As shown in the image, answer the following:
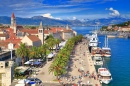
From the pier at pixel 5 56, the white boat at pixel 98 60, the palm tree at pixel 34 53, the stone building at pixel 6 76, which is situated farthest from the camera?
the white boat at pixel 98 60

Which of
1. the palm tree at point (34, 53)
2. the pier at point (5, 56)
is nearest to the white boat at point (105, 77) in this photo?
the palm tree at point (34, 53)

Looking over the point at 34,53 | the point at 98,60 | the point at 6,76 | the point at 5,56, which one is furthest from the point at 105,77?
the point at 98,60

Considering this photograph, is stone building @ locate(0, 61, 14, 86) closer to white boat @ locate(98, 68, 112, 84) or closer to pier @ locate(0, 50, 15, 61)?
pier @ locate(0, 50, 15, 61)

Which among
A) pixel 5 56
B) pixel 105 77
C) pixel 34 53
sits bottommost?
pixel 105 77

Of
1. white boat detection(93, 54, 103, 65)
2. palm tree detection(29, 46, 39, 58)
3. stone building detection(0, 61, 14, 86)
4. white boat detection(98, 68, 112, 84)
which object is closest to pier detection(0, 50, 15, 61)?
palm tree detection(29, 46, 39, 58)

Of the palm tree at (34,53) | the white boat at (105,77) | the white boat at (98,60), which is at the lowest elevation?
the white boat at (105,77)

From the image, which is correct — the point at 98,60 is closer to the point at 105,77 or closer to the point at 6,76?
the point at 105,77

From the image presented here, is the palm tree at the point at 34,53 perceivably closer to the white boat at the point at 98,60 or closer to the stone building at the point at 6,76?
the white boat at the point at 98,60

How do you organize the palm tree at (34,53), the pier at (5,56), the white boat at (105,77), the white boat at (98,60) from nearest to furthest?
the white boat at (105,77) < the pier at (5,56) < the palm tree at (34,53) < the white boat at (98,60)

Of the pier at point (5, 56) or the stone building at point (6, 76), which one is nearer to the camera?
the stone building at point (6, 76)

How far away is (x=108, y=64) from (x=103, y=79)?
74.9 feet

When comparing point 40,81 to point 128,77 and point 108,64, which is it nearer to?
point 128,77

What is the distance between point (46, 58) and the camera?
67.3 meters

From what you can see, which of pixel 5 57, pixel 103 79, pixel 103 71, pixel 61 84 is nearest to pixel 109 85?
pixel 103 79
